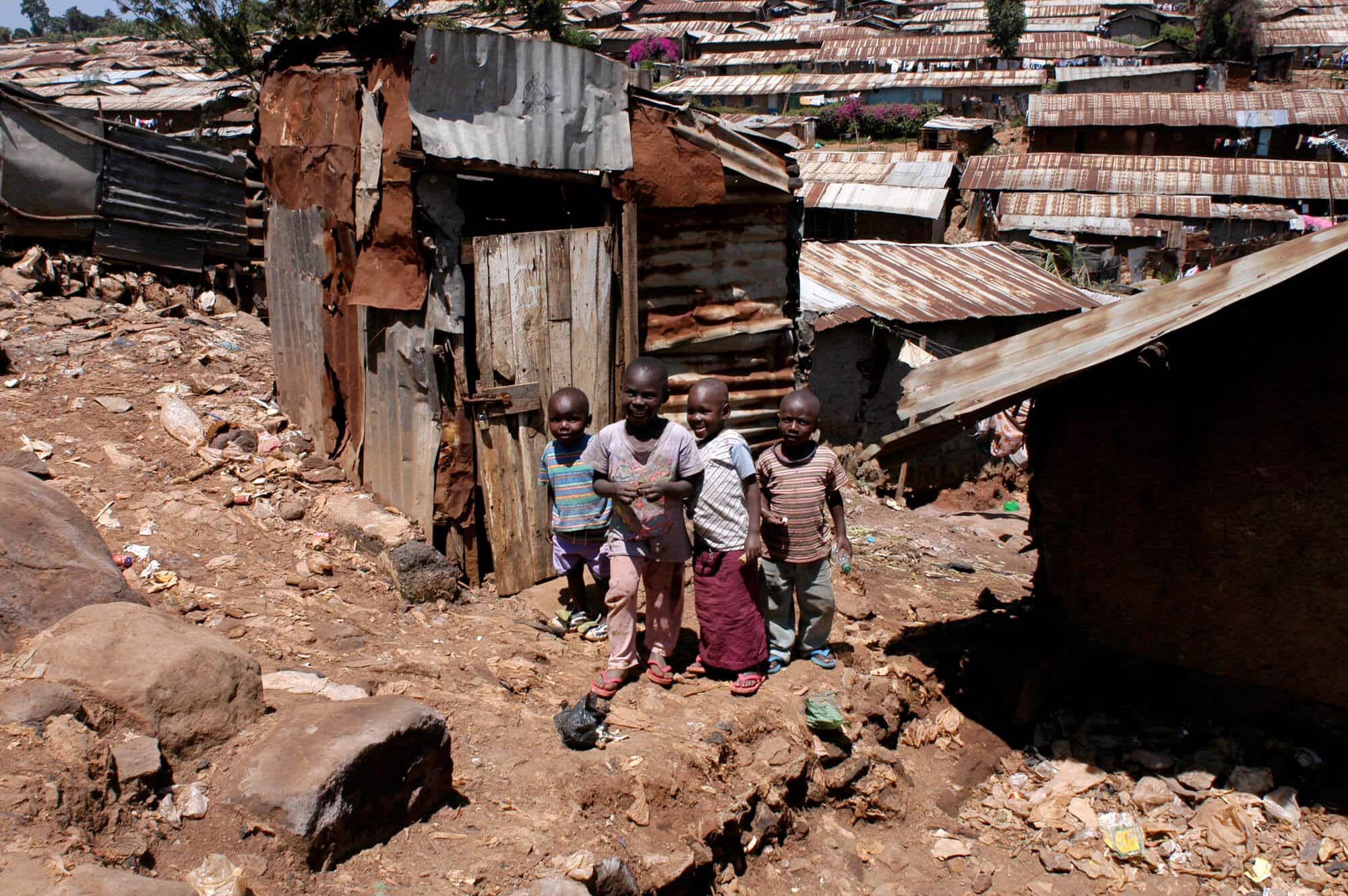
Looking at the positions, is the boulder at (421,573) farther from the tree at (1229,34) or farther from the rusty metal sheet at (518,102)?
the tree at (1229,34)

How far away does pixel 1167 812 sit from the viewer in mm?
4168

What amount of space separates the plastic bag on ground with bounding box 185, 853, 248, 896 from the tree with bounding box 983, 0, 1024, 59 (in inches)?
1911

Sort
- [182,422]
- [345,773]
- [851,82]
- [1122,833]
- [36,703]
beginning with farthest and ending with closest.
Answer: [851,82] → [182,422] → [1122,833] → [345,773] → [36,703]

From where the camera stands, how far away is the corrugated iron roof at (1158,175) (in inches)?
1043

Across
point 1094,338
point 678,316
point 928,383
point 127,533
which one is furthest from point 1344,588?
point 127,533

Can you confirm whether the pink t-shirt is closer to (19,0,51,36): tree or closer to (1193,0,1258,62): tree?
(1193,0,1258,62): tree

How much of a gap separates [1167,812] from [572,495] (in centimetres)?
313

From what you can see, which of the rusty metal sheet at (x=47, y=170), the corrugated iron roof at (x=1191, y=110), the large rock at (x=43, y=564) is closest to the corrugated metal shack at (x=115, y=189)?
the rusty metal sheet at (x=47, y=170)

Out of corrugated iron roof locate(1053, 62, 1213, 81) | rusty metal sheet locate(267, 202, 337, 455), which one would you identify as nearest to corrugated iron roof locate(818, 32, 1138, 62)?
corrugated iron roof locate(1053, 62, 1213, 81)

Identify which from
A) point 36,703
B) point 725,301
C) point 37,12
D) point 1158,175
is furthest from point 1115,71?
point 37,12

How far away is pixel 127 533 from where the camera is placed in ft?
15.9

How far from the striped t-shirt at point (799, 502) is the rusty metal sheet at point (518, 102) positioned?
2.17 meters

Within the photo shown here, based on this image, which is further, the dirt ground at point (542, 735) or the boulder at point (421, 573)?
the boulder at point (421, 573)

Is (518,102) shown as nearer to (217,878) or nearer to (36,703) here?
(36,703)
